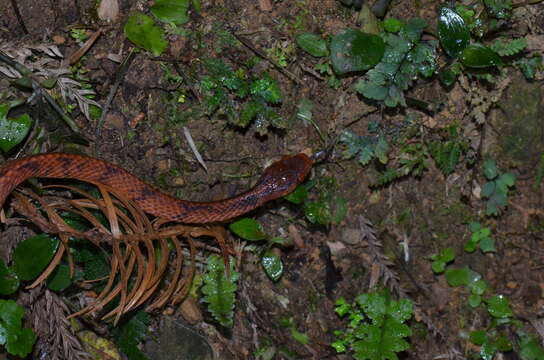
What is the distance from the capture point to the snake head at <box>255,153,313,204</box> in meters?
4.98

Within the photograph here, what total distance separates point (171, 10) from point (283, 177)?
1.69 metres

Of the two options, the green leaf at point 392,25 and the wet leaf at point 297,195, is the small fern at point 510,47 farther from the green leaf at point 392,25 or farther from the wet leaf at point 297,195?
the wet leaf at point 297,195

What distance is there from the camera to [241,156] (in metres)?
5.19

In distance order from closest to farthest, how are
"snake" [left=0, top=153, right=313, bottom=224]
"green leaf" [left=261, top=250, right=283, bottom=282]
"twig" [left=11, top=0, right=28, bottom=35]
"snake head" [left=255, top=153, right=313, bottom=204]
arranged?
"snake" [left=0, top=153, right=313, bottom=224] < "twig" [left=11, top=0, right=28, bottom=35] < "snake head" [left=255, top=153, right=313, bottom=204] < "green leaf" [left=261, top=250, right=283, bottom=282]

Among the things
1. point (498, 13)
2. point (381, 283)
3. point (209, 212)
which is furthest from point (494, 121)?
point (209, 212)

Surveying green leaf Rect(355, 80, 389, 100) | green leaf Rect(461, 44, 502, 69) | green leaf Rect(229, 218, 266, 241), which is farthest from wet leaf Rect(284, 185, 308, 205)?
green leaf Rect(461, 44, 502, 69)

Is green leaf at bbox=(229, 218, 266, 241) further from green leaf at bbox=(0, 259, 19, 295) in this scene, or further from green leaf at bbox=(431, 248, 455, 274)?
green leaf at bbox=(0, 259, 19, 295)

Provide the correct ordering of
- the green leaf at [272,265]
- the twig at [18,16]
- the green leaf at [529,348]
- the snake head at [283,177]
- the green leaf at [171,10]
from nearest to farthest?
1. the twig at [18,16]
2. the green leaf at [171,10]
3. the snake head at [283,177]
4. the green leaf at [272,265]
5. the green leaf at [529,348]

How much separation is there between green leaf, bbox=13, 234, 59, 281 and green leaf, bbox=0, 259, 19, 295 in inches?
2.1

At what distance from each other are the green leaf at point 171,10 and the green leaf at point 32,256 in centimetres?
203

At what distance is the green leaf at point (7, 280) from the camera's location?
4.48 metres

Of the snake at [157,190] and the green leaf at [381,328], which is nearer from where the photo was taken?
the snake at [157,190]

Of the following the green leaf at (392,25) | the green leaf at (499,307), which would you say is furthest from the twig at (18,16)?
the green leaf at (499,307)

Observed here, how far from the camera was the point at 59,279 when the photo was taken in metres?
4.66
